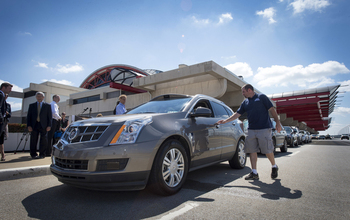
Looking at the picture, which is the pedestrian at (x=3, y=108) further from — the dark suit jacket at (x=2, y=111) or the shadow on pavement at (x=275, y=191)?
the shadow on pavement at (x=275, y=191)

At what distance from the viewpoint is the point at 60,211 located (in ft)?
7.75

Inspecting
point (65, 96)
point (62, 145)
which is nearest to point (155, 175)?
point (62, 145)

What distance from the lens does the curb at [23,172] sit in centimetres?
382

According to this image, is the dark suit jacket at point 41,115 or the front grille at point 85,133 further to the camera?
the dark suit jacket at point 41,115

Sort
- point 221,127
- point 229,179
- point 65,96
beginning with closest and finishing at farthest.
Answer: point 229,179 < point 221,127 < point 65,96

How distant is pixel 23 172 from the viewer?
4.04 metres

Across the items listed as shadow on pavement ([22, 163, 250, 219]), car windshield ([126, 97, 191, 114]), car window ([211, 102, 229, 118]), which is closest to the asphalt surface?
shadow on pavement ([22, 163, 250, 219])

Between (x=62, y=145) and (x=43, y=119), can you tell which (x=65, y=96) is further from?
(x=62, y=145)

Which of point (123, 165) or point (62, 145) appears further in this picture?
point (62, 145)

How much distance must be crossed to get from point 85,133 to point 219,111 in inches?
116

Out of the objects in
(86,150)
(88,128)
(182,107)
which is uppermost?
(182,107)

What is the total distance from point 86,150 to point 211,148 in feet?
7.18

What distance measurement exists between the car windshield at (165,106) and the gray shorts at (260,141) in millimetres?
1522

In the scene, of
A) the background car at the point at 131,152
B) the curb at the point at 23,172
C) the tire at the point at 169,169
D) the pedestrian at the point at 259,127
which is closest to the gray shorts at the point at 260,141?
the pedestrian at the point at 259,127
